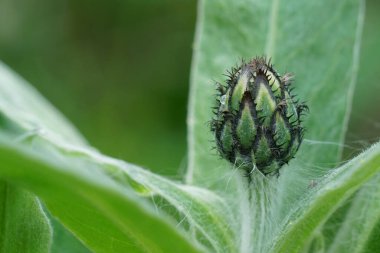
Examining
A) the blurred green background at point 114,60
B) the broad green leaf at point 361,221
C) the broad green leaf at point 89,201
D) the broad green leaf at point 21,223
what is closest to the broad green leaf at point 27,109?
the broad green leaf at point 21,223

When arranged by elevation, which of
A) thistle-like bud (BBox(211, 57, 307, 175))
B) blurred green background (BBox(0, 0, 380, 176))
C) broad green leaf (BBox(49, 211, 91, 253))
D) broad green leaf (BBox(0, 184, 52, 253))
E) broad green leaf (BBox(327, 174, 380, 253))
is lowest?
broad green leaf (BBox(327, 174, 380, 253))

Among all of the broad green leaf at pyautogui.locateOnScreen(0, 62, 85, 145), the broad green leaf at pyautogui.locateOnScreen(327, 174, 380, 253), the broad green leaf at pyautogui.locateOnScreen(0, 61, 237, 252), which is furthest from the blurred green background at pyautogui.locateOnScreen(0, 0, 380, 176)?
the broad green leaf at pyautogui.locateOnScreen(327, 174, 380, 253)

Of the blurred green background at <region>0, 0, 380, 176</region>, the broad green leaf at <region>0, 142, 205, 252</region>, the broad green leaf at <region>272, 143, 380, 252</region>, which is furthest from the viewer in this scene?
the blurred green background at <region>0, 0, 380, 176</region>

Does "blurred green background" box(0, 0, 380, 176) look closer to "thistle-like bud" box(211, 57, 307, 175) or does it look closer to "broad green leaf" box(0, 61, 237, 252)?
"broad green leaf" box(0, 61, 237, 252)

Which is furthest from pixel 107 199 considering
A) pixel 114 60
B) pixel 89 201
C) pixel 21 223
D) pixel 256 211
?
pixel 114 60

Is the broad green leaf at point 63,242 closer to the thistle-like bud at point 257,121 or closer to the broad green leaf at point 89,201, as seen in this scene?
the broad green leaf at point 89,201

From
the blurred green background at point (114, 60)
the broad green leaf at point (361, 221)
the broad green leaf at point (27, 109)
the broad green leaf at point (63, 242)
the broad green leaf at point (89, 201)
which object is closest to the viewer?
the broad green leaf at point (89, 201)

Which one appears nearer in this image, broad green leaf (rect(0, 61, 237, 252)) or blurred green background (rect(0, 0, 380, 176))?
broad green leaf (rect(0, 61, 237, 252))
